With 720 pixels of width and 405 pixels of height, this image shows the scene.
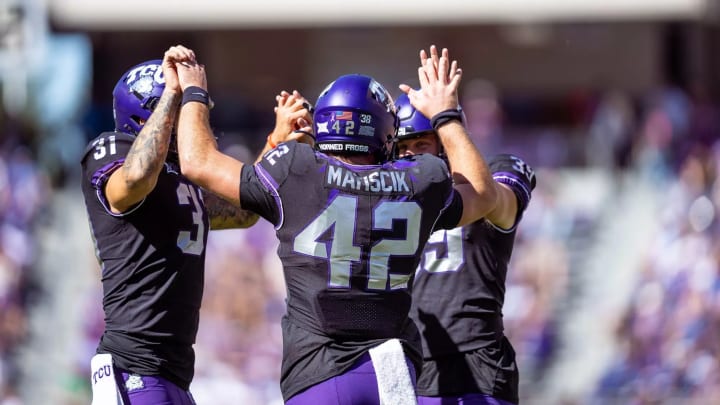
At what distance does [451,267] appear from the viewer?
6125 millimetres

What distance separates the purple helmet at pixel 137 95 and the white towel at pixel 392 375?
5.30ft

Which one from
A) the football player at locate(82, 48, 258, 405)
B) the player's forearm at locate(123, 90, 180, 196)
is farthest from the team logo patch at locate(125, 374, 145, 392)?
the player's forearm at locate(123, 90, 180, 196)

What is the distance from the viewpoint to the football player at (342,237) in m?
4.99

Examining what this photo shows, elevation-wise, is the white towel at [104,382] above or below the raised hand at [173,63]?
below

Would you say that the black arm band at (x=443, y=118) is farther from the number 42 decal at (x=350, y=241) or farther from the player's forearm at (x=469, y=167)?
the number 42 decal at (x=350, y=241)

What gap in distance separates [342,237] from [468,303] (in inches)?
49.8

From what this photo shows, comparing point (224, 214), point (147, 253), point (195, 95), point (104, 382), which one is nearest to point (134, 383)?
point (104, 382)

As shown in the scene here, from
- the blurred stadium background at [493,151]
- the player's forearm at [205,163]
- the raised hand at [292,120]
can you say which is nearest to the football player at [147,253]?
the player's forearm at [205,163]

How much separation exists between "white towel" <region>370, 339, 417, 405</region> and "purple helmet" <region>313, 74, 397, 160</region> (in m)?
0.84

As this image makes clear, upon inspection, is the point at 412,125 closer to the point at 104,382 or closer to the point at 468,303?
the point at 468,303

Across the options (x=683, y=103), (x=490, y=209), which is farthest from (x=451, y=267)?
(x=683, y=103)

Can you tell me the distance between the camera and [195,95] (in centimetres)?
536

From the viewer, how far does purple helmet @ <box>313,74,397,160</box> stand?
518 cm

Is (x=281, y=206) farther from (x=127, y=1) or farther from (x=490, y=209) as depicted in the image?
(x=127, y=1)
